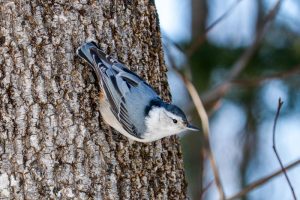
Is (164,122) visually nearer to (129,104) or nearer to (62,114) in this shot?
(129,104)

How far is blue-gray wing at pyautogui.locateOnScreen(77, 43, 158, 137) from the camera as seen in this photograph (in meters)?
2.78

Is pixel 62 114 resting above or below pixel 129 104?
below

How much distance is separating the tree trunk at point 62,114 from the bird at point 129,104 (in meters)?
0.04

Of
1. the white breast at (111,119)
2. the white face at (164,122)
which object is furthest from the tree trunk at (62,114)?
the white face at (164,122)

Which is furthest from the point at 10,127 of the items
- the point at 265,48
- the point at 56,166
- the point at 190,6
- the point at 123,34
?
the point at 190,6

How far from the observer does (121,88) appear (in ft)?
9.77

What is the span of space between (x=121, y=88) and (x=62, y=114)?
367mm

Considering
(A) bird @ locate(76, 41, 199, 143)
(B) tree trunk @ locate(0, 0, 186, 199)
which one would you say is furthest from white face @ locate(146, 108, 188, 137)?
(B) tree trunk @ locate(0, 0, 186, 199)

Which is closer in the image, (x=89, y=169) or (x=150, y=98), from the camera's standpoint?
(x=89, y=169)

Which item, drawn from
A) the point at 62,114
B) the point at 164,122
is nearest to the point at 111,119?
the point at 62,114

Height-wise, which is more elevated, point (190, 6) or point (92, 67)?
point (190, 6)

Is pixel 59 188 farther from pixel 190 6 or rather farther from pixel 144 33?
pixel 190 6

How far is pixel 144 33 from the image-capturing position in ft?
9.69

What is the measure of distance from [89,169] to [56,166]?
0.41ft
